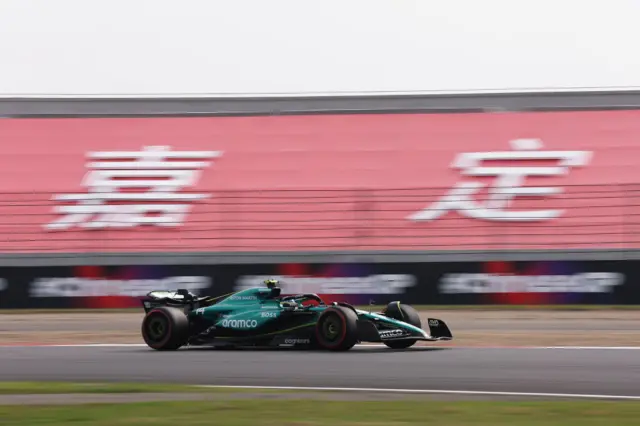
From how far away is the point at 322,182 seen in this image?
27797 millimetres

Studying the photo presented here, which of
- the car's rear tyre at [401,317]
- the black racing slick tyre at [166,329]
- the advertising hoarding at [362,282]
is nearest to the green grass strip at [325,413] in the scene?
the car's rear tyre at [401,317]

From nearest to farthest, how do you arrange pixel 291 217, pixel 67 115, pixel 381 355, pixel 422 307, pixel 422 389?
pixel 422 389, pixel 381 355, pixel 422 307, pixel 291 217, pixel 67 115

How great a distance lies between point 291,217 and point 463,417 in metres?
16.0

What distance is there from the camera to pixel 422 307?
2180 centimetres

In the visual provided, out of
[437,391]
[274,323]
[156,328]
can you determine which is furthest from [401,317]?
[437,391]

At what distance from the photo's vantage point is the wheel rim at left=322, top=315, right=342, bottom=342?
13203mm

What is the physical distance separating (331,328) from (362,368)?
1986 millimetres

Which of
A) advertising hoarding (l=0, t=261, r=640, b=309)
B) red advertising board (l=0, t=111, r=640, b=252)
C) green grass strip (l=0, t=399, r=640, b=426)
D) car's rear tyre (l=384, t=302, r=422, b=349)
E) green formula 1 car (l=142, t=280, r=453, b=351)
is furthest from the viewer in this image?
red advertising board (l=0, t=111, r=640, b=252)

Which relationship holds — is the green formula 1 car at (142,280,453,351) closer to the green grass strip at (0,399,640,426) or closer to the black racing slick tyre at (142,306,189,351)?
the black racing slick tyre at (142,306,189,351)

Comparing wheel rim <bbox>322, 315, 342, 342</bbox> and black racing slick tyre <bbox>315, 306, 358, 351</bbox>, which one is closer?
black racing slick tyre <bbox>315, 306, 358, 351</bbox>

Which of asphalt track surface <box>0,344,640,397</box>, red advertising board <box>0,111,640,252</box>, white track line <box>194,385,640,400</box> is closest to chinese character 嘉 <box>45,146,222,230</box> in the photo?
red advertising board <box>0,111,640,252</box>

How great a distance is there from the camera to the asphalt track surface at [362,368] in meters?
10.2

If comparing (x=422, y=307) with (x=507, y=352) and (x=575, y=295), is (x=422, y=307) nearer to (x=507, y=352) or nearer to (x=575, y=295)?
(x=575, y=295)

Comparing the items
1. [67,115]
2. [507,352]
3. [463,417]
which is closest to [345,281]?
[507,352]
